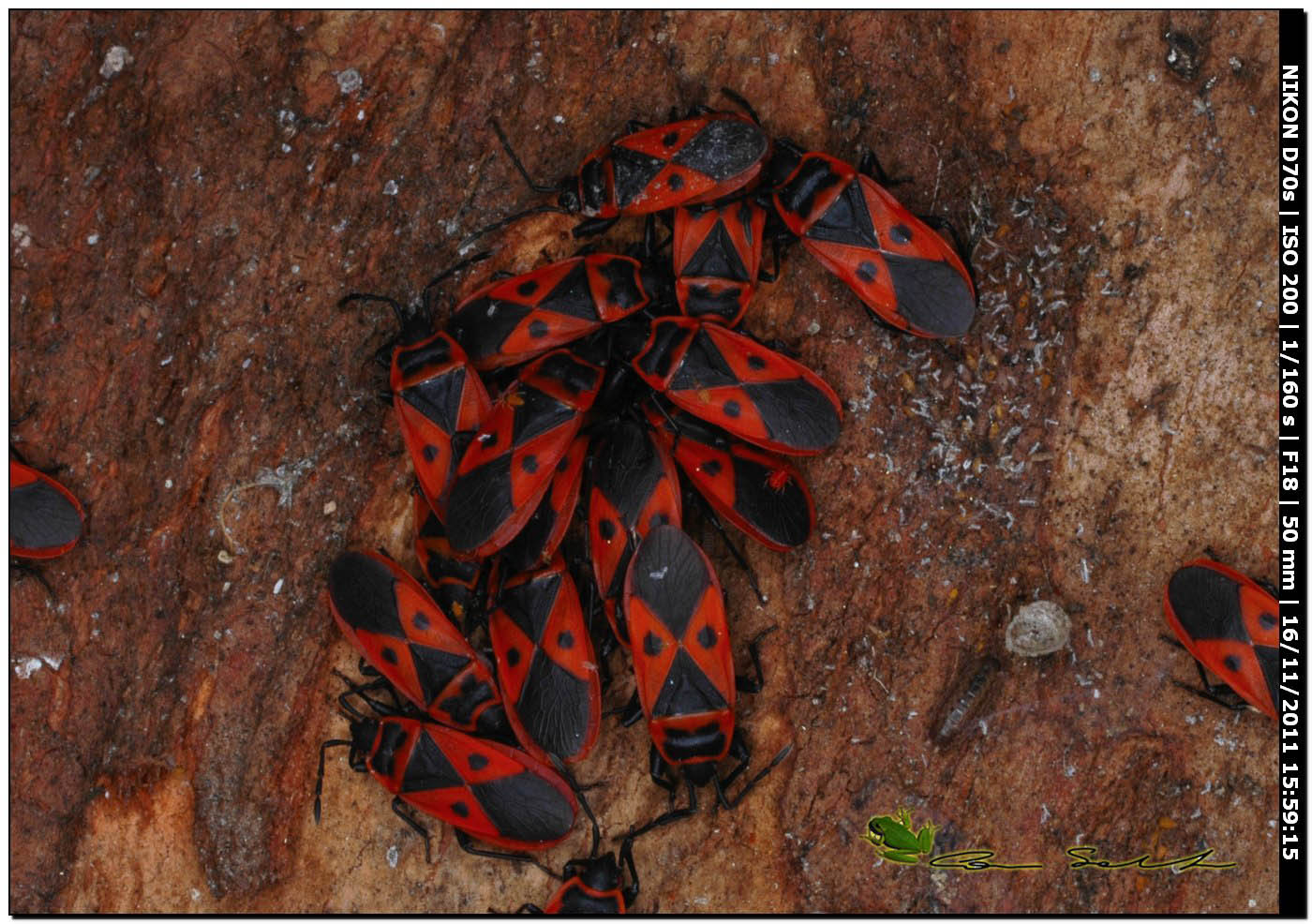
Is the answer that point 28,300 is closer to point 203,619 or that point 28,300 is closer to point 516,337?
point 203,619

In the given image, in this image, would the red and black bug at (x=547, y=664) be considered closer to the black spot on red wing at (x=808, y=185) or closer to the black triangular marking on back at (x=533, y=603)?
the black triangular marking on back at (x=533, y=603)

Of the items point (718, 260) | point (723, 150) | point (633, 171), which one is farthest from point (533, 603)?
point (723, 150)

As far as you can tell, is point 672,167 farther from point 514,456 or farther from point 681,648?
point 681,648

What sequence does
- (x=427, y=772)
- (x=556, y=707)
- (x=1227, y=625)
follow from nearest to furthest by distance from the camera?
(x=1227, y=625)
(x=556, y=707)
(x=427, y=772)

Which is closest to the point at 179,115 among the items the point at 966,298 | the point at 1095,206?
the point at 966,298

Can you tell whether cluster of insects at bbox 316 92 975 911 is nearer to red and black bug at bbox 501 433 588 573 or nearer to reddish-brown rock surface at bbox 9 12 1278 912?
red and black bug at bbox 501 433 588 573

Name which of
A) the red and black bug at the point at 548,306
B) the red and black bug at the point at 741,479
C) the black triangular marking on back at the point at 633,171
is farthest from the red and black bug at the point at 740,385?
the black triangular marking on back at the point at 633,171
